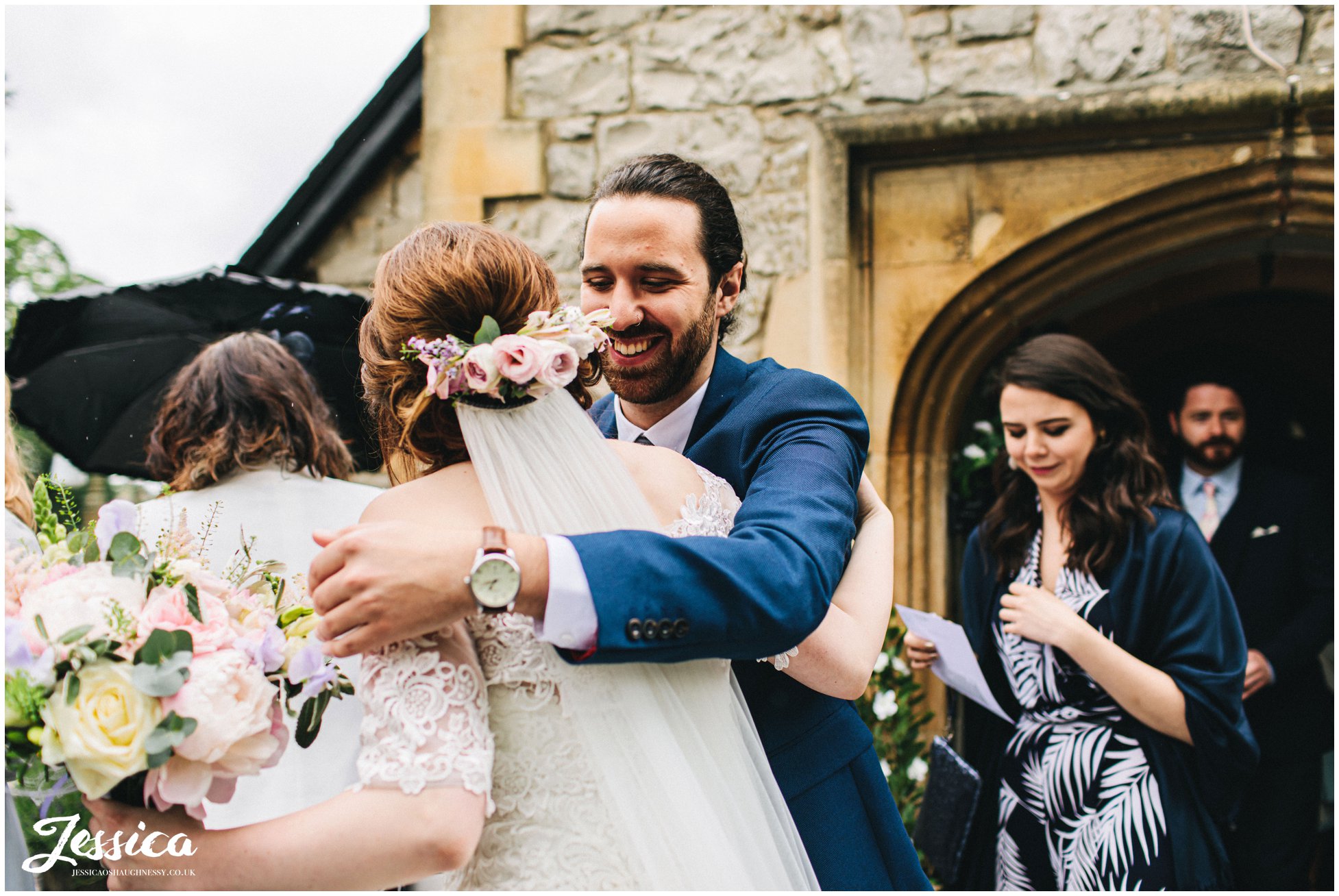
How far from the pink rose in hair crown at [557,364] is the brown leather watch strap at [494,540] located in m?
0.25

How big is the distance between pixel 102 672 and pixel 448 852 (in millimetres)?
493

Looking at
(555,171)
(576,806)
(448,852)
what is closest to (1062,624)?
(576,806)

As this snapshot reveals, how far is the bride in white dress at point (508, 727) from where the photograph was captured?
52.4 inches

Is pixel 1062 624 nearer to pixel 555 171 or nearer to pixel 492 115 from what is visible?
pixel 555 171

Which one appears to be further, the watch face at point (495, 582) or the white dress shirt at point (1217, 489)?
the white dress shirt at point (1217, 489)

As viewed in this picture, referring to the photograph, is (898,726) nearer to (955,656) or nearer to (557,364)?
(955,656)

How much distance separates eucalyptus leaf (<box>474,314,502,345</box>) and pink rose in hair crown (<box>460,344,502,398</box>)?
23mm

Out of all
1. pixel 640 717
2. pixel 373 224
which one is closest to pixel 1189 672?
pixel 640 717

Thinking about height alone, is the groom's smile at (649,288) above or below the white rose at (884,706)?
above

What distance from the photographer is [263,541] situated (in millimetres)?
2826

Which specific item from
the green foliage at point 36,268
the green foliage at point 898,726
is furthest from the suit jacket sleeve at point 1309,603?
the green foliage at point 36,268

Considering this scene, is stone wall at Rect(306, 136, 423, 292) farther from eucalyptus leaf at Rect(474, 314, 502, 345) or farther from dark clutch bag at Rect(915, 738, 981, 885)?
eucalyptus leaf at Rect(474, 314, 502, 345)

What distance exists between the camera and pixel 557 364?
152 centimetres

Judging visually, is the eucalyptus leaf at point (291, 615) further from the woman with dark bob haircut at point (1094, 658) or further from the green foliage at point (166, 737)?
the woman with dark bob haircut at point (1094, 658)
